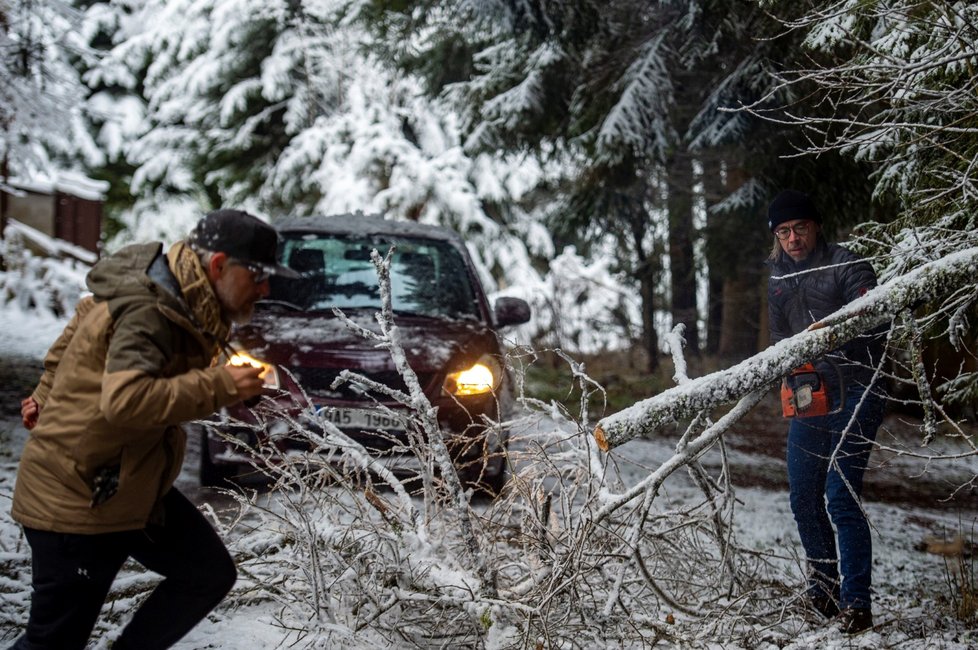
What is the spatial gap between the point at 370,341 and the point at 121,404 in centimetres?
298

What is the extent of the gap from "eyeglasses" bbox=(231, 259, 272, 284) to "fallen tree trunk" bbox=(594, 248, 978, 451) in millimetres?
1370

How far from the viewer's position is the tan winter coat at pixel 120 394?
7.25 ft

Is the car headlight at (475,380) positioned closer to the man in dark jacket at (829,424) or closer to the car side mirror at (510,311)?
the car side mirror at (510,311)

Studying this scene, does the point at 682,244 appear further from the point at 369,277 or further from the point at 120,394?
the point at 120,394

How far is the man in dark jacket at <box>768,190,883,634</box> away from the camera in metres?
3.68

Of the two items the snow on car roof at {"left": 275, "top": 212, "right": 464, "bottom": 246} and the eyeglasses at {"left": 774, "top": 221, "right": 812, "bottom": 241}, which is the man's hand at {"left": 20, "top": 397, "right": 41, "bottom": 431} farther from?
the snow on car roof at {"left": 275, "top": 212, "right": 464, "bottom": 246}

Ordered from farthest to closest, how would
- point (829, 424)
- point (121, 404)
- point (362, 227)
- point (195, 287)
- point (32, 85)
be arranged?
1. point (32, 85)
2. point (362, 227)
3. point (829, 424)
4. point (195, 287)
5. point (121, 404)

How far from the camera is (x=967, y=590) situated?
12.8 feet

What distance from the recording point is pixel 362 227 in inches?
268

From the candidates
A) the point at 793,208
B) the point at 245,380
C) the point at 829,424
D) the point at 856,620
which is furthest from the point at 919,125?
the point at 245,380

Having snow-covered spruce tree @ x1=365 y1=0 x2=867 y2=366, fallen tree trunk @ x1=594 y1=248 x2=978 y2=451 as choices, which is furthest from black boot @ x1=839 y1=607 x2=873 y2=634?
snow-covered spruce tree @ x1=365 y1=0 x2=867 y2=366

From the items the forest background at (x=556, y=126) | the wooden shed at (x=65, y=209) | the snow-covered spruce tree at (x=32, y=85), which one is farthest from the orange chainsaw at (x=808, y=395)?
the wooden shed at (x=65, y=209)

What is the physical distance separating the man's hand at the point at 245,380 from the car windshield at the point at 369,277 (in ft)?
11.7

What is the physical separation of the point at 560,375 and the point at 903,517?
7.43 metres
